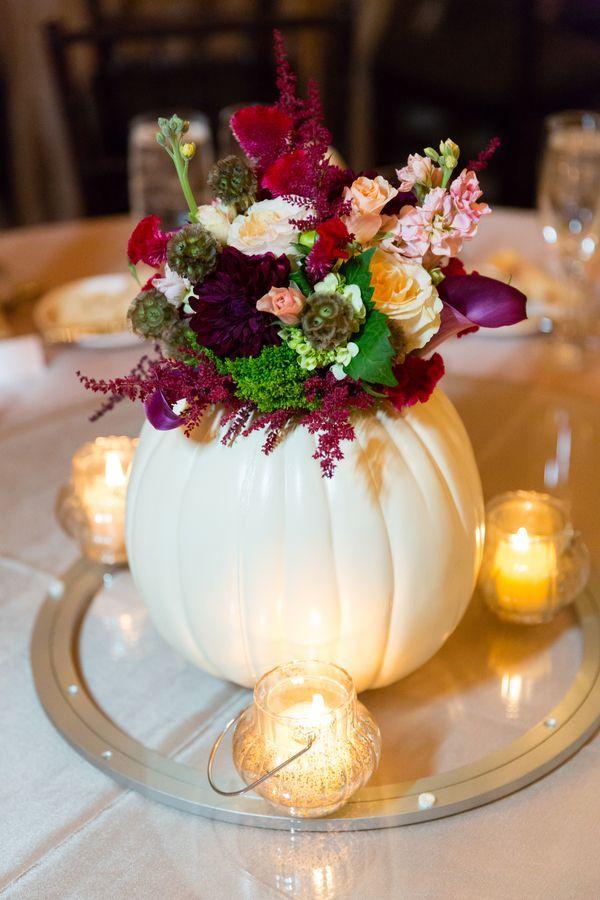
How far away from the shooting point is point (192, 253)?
763 millimetres

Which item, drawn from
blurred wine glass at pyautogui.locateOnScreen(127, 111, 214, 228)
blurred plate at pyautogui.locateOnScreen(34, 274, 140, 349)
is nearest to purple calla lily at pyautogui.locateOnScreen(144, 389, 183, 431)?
blurred plate at pyautogui.locateOnScreen(34, 274, 140, 349)

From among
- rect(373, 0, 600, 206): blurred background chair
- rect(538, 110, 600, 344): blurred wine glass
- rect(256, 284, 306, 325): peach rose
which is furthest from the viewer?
rect(373, 0, 600, 206): blurred background chair

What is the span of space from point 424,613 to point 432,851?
193 millimetres

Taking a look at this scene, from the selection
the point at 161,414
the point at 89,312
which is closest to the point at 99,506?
the point at 161,414

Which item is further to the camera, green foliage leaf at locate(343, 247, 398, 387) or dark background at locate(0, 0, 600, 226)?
dark background at locate(0, 0, 600, 226)

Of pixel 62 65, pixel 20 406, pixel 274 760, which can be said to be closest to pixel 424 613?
pixel 274 760

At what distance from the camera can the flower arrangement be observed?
0.76 m

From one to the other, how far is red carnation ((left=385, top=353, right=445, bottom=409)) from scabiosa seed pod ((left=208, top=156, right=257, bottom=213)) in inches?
7.1

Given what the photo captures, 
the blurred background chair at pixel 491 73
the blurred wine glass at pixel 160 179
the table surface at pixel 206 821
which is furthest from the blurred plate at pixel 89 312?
the blurred background chair at pixel 491 73

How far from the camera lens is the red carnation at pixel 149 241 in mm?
812

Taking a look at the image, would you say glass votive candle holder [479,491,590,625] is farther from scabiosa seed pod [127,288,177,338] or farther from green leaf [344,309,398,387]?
scabiosa seed pod [127,288,177,338]

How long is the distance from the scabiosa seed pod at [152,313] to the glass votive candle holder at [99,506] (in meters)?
0.31

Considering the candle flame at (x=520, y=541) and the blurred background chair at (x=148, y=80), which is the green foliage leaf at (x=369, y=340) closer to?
the candle flame at (x=520, y=541)

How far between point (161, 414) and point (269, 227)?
0.17 metres
